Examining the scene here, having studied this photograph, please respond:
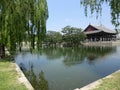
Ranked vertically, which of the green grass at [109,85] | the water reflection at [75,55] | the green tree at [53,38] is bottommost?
the water reflection at [75,55]

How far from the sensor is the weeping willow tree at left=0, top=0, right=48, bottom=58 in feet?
50.4

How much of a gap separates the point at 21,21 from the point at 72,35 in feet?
128

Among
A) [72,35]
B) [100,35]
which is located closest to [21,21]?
[72,35]

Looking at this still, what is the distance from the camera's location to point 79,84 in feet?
35.1

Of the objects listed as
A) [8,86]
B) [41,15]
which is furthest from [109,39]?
[8,86]

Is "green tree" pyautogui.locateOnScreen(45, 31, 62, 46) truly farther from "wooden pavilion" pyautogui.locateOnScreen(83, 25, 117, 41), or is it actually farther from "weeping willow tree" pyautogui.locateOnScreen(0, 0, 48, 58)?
"weeping willow tree" pyautogui.locateOnScreen(0, 0, 48, 58)

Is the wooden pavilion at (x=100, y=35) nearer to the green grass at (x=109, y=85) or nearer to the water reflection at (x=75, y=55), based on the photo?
the water reflection at (x=75, y=55)

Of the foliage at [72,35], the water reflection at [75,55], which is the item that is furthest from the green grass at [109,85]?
the foliage at [72,35]

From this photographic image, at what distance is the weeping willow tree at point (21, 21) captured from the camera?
15.4 m

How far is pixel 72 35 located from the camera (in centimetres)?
5416

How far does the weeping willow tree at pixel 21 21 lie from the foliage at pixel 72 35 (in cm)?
3744

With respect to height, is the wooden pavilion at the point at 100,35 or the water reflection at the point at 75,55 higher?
the wooden pavilion at the point at 100,35

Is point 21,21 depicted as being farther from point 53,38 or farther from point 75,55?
point 53,38

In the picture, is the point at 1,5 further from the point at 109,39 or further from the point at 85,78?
the point at 109,39
